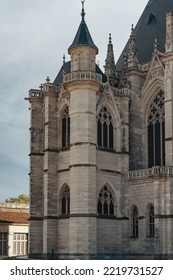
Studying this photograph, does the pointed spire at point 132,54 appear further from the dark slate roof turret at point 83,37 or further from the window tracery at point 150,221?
the window tracery at point 150,221

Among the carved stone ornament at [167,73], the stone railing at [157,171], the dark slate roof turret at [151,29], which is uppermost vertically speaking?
the dark slate roof turret at [151,29]

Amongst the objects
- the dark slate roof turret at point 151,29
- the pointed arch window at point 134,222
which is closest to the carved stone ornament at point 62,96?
the dark slate roof turret at point 151,29

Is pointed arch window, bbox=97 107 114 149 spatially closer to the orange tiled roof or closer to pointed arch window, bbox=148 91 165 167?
pointed arch window, bbox=148 91 165 167

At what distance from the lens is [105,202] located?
1216 inches

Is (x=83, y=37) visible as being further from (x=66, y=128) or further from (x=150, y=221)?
(x=150, y=221)

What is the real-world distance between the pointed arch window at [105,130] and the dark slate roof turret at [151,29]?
21.5 ft

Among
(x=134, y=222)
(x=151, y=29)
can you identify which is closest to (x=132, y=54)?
(x=151, y=29)

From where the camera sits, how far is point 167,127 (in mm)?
30516

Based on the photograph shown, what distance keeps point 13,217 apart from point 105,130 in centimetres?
1838

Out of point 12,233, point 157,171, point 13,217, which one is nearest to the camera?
point 157,171

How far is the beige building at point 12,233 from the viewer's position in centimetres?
4419

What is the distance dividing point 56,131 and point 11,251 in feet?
55.5
